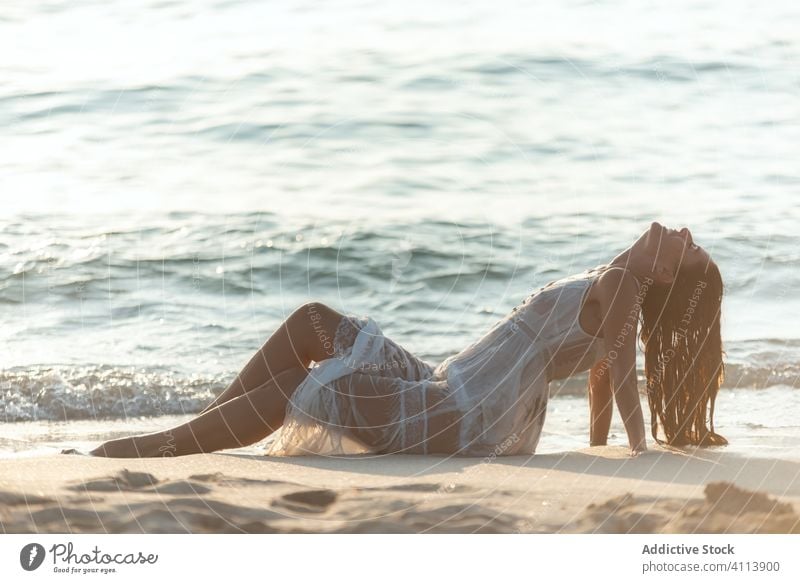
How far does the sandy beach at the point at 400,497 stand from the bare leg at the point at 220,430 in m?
0.16

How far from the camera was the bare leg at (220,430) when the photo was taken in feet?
13.3

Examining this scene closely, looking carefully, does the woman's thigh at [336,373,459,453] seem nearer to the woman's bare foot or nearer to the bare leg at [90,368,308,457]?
the bare leg at [90,368,308,457]

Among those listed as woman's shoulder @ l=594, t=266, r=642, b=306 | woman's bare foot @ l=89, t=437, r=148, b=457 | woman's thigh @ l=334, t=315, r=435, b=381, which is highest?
woman's shoulder @ l=594, t=266, r=642, b=306

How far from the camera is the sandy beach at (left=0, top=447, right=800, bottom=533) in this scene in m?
3.31

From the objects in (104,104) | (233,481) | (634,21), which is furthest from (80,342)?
(634,21)

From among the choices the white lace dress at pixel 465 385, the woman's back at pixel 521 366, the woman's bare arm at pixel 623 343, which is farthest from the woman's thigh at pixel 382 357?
the woman's bare arm at pixel 623 343

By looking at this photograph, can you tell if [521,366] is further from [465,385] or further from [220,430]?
[220,430]

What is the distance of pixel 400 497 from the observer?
3486mm

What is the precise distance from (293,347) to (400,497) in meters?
0.92

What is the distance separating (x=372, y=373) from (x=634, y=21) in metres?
5.53

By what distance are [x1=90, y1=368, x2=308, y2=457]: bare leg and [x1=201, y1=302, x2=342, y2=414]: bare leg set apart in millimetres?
95

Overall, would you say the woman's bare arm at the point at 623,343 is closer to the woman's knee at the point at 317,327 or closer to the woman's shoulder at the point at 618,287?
the woman's shoulder at the point at 618,287
